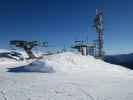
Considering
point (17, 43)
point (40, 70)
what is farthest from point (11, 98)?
point (17, 43)

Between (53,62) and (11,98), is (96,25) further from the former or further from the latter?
(11,98)

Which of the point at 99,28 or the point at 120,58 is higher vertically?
the point at 99,28

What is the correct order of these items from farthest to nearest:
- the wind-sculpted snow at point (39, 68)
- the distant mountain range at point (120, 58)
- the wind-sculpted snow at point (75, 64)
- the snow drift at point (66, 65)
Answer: the distant mountain range at point (120, 58) < the wind-sculpted snow at point (75, 64) < the snow drift at point (66, 65) < the wind-sculpted snow at point (39, 68)

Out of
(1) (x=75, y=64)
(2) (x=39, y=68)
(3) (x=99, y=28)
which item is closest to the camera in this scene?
(2) (x=39, y=68)

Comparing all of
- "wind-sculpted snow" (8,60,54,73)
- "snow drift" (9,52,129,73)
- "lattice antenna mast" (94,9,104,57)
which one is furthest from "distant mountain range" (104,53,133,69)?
"wind-sculpted snow" (8,60,54,73)

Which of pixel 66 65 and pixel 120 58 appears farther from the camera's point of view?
pixel 120 58

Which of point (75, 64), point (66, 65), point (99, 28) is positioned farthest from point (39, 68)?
point (99, 28)

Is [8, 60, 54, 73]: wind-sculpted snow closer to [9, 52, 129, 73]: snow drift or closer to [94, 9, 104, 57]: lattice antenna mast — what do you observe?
[9, 52, 129, 73]: snow drift


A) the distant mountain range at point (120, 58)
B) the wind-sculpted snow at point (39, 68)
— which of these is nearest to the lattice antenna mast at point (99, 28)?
the distant mountain range at point (120, 58)

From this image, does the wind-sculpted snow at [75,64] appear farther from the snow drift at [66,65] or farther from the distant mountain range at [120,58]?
the distant mountain range at [120,58]

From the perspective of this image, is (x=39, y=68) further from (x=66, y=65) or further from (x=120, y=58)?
(x=120, y=58)

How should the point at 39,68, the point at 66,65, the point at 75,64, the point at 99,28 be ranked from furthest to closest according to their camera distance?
the point at 99,28 < the point at 75,64 < the point at 66,65 < the point at 39,68

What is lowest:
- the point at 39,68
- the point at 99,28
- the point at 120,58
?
the point at 120,58

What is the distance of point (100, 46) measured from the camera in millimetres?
28203
